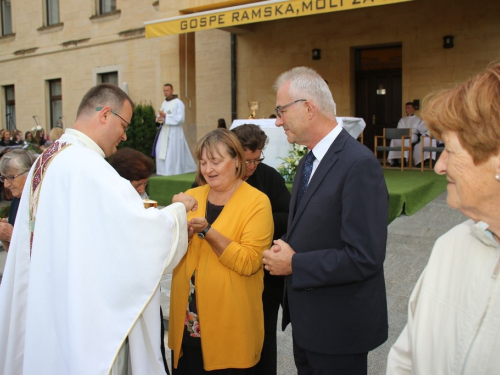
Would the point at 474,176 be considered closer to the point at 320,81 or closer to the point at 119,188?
the point at 320,81

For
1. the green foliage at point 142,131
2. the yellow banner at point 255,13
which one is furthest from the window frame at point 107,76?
the yellow banner at point 255,13

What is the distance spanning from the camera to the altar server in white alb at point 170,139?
37.9ft

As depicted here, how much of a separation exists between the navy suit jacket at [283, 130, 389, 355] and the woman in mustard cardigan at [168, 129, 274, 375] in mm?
323

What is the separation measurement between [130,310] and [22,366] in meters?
0.72

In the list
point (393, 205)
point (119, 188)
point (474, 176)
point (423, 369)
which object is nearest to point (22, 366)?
point (119, 188)

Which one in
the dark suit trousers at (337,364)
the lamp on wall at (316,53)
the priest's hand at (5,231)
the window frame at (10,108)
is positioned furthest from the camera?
the window frame at (10,108)

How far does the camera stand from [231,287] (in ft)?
8.28

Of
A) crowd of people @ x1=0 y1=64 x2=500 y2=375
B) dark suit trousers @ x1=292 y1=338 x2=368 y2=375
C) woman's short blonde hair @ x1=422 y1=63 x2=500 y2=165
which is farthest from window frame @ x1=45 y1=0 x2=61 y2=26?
woman's short blonde hair @ x1=422 y1=63 x2=500 y2=165

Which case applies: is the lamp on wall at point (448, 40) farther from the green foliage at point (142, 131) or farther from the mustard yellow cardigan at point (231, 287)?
the mustard yellow cardigan at point (231, 287)

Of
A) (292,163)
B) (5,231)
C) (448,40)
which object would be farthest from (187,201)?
(448,40)

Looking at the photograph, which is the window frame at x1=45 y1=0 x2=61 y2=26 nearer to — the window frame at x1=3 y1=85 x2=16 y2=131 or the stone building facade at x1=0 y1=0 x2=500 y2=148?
the stone building facade at x1=0 y1=0 x2=500 y2=148

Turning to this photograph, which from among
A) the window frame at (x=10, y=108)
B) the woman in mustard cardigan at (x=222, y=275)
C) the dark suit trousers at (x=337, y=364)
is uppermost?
the window frame at (x=10, y=108)

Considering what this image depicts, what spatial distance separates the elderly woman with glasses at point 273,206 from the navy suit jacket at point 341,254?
76cm

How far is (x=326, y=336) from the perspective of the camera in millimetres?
2174
